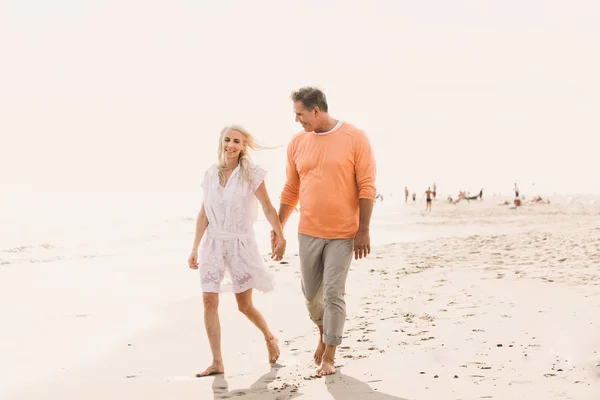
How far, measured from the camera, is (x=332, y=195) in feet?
15.3

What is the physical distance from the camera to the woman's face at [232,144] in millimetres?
4797

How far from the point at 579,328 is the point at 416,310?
6.15ft

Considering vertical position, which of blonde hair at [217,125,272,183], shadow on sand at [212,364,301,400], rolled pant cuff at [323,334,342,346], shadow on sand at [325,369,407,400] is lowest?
shadow on sand at [212,364,301,400]

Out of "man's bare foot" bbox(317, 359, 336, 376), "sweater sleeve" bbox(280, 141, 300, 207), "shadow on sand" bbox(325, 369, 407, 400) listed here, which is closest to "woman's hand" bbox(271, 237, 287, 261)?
"sweater sleeve" bbox(280, 141, 300, 207)

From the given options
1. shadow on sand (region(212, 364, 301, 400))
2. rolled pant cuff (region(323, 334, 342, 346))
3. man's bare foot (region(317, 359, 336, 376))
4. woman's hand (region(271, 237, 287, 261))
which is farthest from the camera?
woman's hand (region(271, 237, 287, 261))

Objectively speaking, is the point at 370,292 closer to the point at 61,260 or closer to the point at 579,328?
the point at 579,328

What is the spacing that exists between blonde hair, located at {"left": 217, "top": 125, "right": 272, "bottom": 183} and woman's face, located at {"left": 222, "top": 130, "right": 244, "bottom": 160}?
3cm

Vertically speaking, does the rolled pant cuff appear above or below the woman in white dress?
below

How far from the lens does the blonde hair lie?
4809 millimetres

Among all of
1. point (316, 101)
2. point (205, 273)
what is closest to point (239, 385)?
point (205, 273)

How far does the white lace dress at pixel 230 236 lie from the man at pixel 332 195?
16.7 inches

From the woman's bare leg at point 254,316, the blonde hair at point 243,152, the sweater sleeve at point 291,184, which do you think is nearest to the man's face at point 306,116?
the sweater sleeve at point 291,184

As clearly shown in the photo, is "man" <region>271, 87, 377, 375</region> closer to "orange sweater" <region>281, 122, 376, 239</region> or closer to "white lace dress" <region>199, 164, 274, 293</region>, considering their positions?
"orange sweater" <region>281, 122, 376, 239</region>

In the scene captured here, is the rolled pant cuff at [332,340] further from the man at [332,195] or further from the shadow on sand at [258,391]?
the shadow on sand at [258,391]
